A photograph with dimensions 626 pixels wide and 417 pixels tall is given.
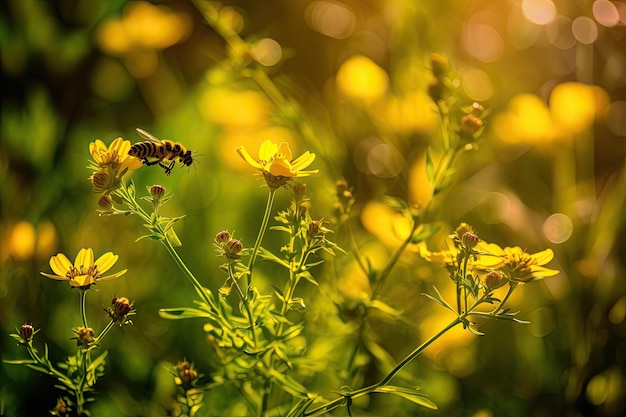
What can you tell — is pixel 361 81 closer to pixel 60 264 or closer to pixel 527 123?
pixel 527 123

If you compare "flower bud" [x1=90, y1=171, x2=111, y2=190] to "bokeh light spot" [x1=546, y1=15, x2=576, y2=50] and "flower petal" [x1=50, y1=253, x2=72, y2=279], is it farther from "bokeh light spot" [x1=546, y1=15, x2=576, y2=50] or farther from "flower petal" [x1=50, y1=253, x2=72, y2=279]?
"bokeh light spot" [x1=546, y1=15, x2=576, y2=50]

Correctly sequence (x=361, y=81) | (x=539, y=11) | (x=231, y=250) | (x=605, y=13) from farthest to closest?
(x=539, y=11) → (x=605, y=13) → (x=361, y=81) → (x=231, y=250)

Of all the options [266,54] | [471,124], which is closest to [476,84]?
[266,54]

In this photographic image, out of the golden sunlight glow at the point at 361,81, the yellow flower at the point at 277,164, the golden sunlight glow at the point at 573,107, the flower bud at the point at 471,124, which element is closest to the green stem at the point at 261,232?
the yellow flower at the point at 277,164

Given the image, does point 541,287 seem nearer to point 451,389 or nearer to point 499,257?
point 451,389

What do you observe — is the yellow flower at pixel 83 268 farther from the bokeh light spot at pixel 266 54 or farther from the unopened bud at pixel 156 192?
the bokeh light spot at pixel 266 54

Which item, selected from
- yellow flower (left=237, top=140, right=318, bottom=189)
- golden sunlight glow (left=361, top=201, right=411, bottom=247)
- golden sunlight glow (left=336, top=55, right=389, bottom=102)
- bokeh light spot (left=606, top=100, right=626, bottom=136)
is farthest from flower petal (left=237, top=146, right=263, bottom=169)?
bokeh light spot (left=606, top=100, right=626, bottom=136)
